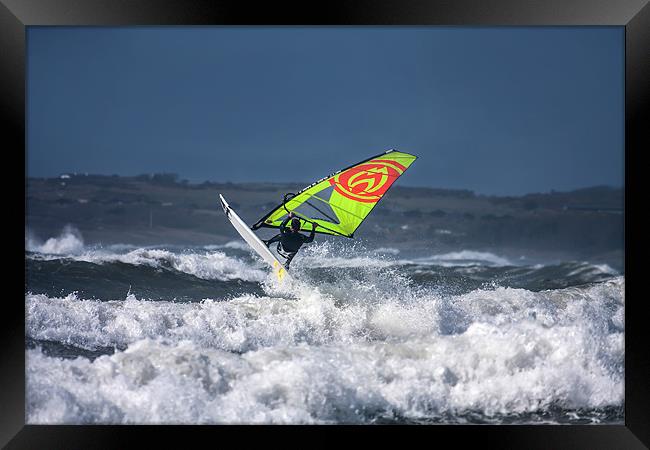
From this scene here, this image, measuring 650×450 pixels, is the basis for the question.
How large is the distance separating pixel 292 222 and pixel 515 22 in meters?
2.71

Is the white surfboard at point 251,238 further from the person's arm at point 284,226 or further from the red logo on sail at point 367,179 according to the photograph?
the red logo on sail at point 367,179

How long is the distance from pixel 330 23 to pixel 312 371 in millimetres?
2420

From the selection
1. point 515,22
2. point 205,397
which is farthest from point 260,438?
point 515,22

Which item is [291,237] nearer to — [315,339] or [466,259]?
[315,339]

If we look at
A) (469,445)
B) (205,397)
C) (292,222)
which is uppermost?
(292,222)

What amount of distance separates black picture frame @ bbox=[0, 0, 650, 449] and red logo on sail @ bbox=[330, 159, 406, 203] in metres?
1.87

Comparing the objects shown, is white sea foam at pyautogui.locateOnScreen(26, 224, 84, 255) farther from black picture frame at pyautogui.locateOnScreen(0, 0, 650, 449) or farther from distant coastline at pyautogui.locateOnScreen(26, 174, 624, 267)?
black picture frame at pyautogui.locateOnScreen(0, 0, 650, 449)

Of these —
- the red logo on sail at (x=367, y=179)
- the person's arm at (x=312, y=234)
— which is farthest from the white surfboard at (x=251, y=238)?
the red logo on sail at (x=367, y=179)

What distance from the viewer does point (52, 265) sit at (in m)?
6.89

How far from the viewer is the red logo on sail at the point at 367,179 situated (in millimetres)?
5605

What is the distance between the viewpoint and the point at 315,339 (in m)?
5.79

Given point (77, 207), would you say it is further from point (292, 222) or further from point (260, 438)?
point (260, 438)

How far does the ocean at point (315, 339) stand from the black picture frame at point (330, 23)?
158mm

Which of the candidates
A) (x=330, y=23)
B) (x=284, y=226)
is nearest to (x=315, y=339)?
(x=284, y=226)
